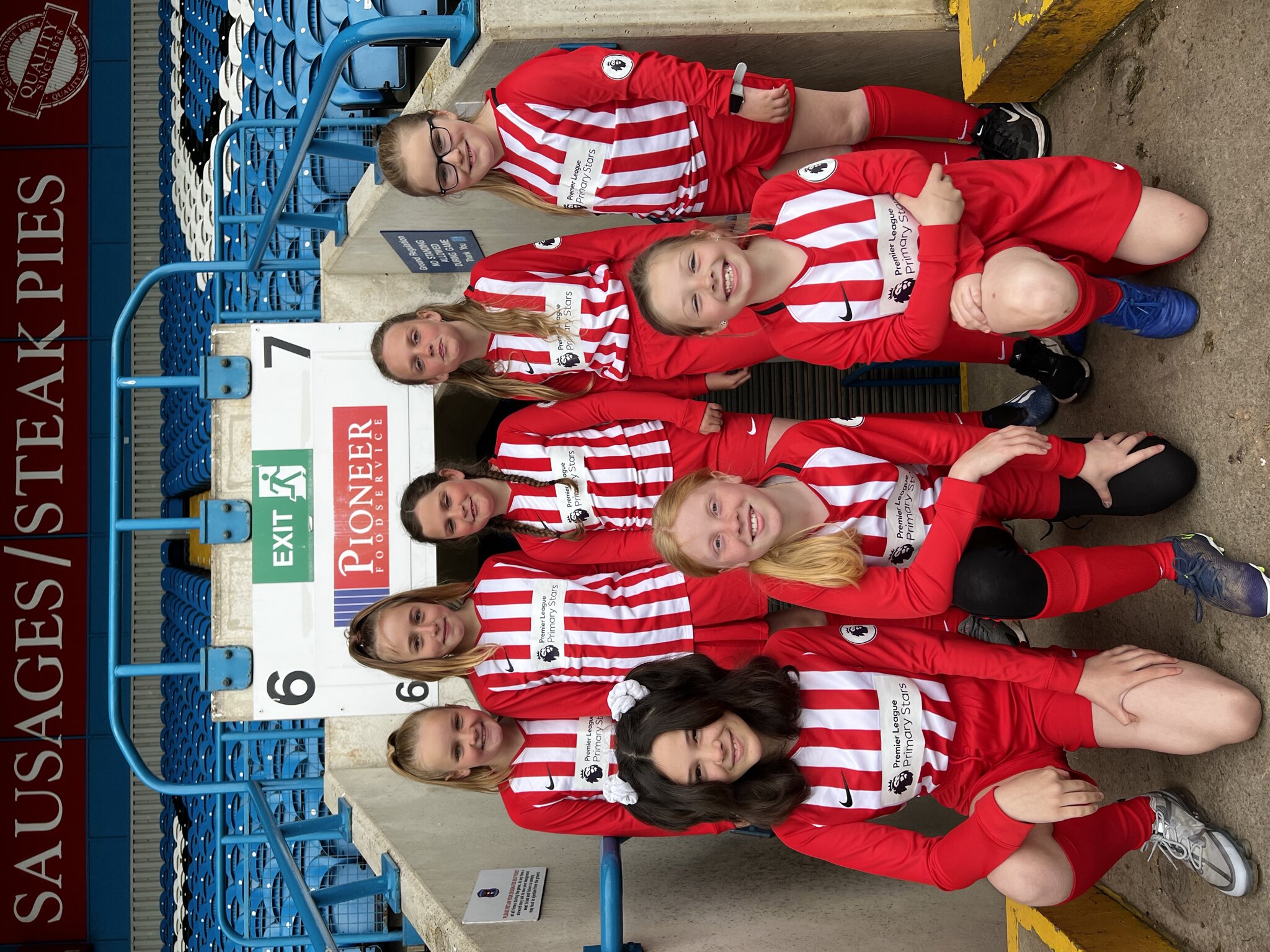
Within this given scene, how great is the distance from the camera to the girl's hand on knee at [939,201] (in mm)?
2010

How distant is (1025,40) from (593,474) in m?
1.62

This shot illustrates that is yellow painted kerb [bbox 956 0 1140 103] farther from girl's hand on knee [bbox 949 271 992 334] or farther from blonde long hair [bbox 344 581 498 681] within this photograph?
blonde long hair [bbox 344 581 498 681]

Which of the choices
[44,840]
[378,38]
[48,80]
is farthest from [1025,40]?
[44,840]

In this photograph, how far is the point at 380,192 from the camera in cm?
305

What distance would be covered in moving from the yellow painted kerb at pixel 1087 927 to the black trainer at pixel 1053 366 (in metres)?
1.33

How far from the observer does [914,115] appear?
2.62m

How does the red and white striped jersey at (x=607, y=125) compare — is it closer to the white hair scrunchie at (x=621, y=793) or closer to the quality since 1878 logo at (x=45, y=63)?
the white hair scrunchie at (x=621, y=793)

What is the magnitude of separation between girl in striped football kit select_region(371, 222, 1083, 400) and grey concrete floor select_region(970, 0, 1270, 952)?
55 centimetres

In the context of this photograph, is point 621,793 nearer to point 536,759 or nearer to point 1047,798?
point 536,759

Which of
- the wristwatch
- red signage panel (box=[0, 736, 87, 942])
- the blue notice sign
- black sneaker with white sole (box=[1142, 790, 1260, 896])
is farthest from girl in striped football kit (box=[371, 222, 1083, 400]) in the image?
red signage panel (box=[0, 736, 87, 942])

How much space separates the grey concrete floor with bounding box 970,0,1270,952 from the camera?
76.2 inches

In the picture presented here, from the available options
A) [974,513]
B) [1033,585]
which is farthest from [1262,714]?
[974,513]

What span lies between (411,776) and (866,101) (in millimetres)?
2348

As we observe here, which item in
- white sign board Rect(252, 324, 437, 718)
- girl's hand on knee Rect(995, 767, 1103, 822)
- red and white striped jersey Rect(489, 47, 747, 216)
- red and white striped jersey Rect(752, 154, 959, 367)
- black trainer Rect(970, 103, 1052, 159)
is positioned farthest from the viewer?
white sign board Rect(252, 324, 437, 718)
